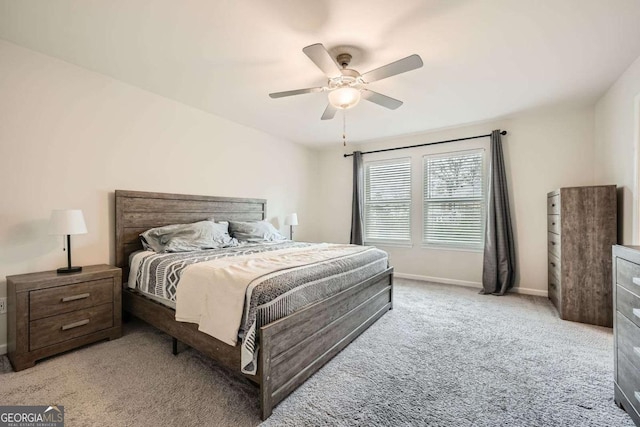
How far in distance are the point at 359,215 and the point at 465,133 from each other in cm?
218

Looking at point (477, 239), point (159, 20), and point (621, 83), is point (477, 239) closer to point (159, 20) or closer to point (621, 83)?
point (621, 83)

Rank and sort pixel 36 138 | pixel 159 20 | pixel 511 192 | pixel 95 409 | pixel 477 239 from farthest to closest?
pixel 477 239 < pixel 511 192 < pixel 36 138 < pixel 159 20 < pixel 95 409

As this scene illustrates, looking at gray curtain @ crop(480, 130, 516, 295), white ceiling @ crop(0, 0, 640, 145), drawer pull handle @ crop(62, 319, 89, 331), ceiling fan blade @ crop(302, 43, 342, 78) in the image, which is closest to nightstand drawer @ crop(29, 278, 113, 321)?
drawer pull handle @ crop(62, 319, 89, 331)

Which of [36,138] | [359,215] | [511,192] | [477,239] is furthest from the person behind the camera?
[359,215]

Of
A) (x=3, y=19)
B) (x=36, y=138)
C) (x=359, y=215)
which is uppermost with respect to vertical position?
(x=3, y=19)

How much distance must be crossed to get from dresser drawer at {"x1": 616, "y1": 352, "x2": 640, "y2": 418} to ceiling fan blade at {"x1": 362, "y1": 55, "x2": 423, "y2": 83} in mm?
2166

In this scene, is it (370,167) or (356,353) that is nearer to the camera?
(356,353)

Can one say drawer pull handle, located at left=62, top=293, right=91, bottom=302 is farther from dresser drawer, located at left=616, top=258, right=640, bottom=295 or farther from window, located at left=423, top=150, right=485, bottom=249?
window, located at left=423, top=150, right=485, bottom=249

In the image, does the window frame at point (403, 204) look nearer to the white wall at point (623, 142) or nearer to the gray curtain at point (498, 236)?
the gray curtain at point (498, 236)

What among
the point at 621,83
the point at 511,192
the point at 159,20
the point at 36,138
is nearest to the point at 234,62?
the point at 159,20

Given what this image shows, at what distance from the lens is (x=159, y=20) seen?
194 centimetres

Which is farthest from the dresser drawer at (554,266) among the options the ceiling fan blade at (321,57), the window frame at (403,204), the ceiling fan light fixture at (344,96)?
the ceiling fan blade at (321,57)

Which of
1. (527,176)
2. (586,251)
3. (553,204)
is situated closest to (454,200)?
(527,176)

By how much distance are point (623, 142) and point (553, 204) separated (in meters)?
0.88
